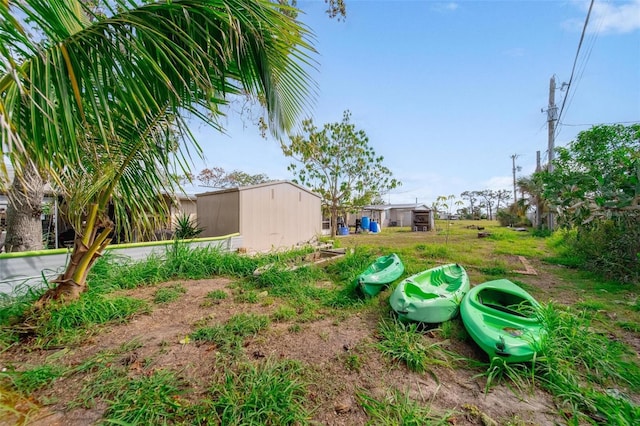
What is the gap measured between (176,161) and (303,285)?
2.88 m

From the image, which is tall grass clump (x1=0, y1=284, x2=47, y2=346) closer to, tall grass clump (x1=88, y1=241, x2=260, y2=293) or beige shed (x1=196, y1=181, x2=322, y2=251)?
tall grass clump (x1=88, y1=241, x2=260, y2=293)

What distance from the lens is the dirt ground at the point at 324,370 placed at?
1701mm

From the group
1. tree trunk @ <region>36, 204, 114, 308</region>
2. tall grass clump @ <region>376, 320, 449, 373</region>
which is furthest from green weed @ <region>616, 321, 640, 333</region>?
tree trunk @ <region>36, 204, 114, 308</region>

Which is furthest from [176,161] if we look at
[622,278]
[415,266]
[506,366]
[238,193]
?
[622,278]

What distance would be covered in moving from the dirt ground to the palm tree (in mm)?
1503

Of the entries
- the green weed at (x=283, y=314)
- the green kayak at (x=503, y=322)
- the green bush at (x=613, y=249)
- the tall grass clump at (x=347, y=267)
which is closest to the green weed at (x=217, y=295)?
the green weed at (x=283, y=314)

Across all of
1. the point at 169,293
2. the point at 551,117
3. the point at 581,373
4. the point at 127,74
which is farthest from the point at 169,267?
the point at 551,117

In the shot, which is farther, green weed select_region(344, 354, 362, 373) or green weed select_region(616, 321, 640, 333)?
green weed select_region(616, 321, 640, 333)

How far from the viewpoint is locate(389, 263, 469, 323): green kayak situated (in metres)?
2.82

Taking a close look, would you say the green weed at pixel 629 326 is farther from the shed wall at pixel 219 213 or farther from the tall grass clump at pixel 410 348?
the shed wall at pixel 219 213

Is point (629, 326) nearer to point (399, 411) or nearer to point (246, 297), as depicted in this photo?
point (399, 411)

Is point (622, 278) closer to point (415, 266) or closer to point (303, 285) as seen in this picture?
point (415, 266)

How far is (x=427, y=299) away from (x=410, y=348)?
0.80 m

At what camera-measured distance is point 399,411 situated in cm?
167
